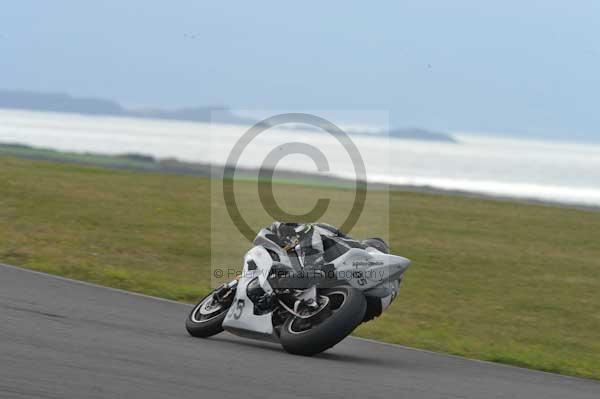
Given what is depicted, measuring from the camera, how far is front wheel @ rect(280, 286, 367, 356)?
7.89 meters

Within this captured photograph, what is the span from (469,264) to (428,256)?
89cm

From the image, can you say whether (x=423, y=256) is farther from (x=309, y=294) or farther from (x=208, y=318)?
(x=309, y=294)

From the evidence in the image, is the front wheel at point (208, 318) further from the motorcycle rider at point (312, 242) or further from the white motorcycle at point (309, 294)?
the motorcycle rider at point (312, 242)

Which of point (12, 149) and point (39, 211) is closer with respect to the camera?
point (39, 211)

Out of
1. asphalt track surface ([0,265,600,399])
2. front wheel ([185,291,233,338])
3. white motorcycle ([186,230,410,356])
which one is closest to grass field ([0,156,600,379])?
asphalt track surface ([0,265,600,399])

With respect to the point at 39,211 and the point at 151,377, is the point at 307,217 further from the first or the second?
the point at 39,211

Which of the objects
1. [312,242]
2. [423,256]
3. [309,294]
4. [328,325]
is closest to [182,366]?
[328,325]

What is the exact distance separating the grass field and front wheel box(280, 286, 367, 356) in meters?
2.62

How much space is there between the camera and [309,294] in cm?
824

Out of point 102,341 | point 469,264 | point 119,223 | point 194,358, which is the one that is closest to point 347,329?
point 194,358

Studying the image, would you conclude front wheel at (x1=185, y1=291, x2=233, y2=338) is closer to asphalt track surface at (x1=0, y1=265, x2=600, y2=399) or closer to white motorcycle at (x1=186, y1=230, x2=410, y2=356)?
white motorcycle at (x1=186, y1=230, x2=410, y2=356)

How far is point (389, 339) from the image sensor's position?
1088cm

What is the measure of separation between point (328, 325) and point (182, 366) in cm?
145

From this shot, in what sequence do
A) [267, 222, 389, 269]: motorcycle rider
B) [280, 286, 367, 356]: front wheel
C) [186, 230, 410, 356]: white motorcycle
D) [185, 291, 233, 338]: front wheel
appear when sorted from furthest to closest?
[185, 291, 233, 338]: front wheel
[267, 222, 389, 269]: motorcycle rider
[186, 230, 410, 356]: white motorcycle
[280, 286, 367, 356]: front wheel
